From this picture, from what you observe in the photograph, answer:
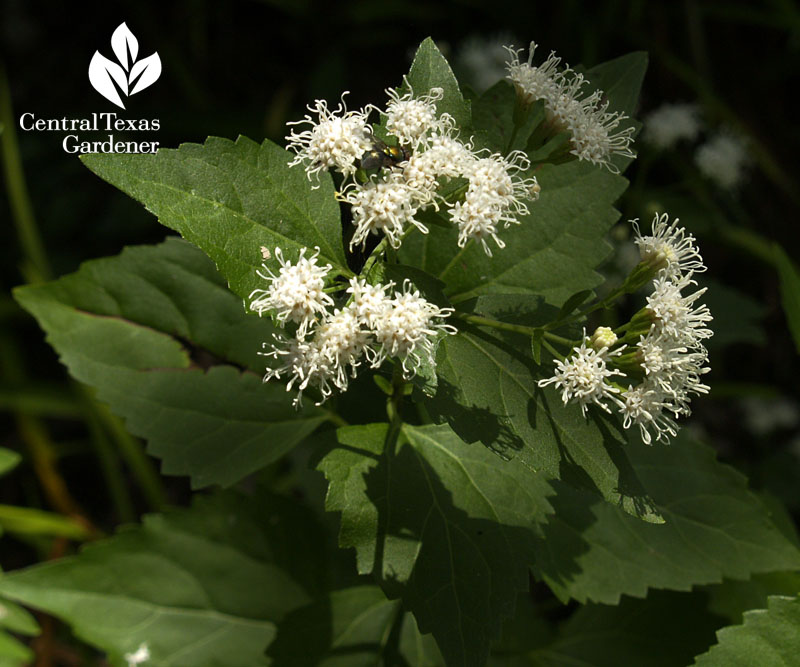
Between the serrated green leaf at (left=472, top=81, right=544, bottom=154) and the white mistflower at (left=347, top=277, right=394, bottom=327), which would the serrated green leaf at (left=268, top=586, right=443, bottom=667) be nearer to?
the white mistflower at (left=347, top=277, right=394, bottom=327)

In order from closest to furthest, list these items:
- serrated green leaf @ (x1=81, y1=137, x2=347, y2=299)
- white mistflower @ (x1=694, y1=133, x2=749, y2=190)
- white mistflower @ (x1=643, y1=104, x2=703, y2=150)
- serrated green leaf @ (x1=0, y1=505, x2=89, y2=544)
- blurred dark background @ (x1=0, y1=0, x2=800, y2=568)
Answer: serrated green leaf @ (x1=81, y1=137, x2=347, y2=299)
serrated green leaf @ (x1=0, y1=505, x2=89, y2=544)
blurred dark background @ (x1=0, y1=0, x2=800, y2=568)
white mistflower @ (x1=643, y1=104, x2=703, y2=150)
white mistflower @ (x1=694, y1=133, x2=749, y2=190)

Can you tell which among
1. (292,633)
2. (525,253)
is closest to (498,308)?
(525,253)

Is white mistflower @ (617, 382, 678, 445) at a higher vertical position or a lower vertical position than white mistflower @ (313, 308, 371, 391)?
lower

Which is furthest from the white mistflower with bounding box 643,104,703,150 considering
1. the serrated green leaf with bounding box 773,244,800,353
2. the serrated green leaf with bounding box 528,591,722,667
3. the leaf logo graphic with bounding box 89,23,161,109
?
the leaf logo graphic with bounding box 89,23,161,109

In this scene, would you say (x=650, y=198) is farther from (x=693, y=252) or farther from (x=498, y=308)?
(x=498, y=308)

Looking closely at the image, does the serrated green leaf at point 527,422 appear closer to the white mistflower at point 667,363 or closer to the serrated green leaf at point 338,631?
the white mistflower at point 667,363

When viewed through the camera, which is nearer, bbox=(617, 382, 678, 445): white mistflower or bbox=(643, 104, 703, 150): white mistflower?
bbox=(617, 382, 678, 445): white mistflower
